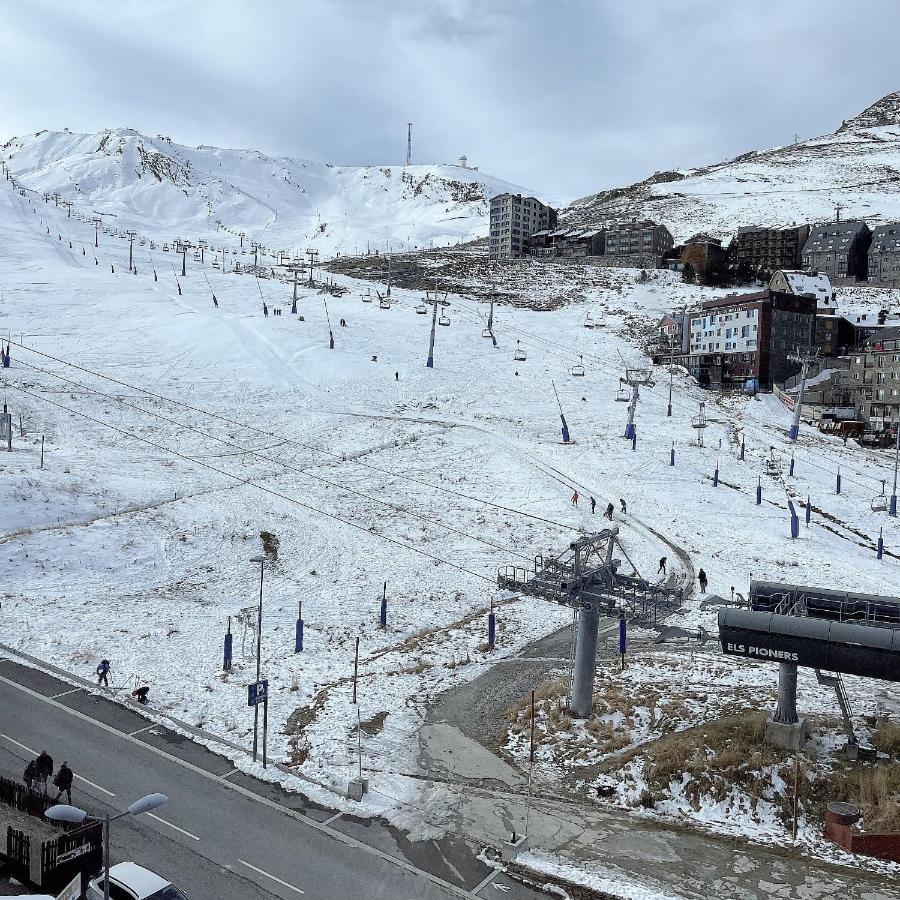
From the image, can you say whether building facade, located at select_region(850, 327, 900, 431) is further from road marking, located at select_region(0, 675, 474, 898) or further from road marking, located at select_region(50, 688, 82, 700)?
road marking, located at select_region(50, 688, 82, 700)

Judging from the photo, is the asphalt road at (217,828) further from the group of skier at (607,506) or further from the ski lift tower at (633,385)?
the ski lift tower at (633,385)

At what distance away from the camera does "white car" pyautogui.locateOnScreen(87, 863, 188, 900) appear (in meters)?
13.1

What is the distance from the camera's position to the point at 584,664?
23453 millimetres

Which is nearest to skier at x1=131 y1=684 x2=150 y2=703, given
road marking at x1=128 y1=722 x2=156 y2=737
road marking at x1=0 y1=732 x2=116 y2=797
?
road marking at x1=128 y1=722 x2=156 y2=737

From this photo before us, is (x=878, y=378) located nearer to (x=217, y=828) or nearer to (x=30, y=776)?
(x=217, y=828)

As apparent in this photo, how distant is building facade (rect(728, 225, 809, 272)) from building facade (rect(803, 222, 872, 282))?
2134mm

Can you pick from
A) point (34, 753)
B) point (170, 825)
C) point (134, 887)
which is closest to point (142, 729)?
point (34, 753)

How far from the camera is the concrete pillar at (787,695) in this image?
2059cm

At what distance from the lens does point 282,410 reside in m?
61.3

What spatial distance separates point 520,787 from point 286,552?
72.2 ft

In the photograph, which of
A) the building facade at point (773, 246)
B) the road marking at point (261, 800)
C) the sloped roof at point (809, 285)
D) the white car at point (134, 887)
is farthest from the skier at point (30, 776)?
the building facade at point (773, 246)

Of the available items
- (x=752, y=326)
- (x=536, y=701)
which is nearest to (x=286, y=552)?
(x=536, y=701)

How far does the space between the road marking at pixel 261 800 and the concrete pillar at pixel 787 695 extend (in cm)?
1022

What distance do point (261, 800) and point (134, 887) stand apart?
564cm
